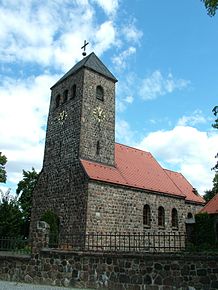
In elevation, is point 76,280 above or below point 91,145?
below

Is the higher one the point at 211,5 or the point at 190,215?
the point at 211,5

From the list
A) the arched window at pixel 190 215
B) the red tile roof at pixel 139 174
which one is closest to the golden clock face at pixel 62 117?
the red tile roof at pixel 139 174

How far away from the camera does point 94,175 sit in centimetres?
2130

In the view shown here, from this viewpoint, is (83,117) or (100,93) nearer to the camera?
(83,117)

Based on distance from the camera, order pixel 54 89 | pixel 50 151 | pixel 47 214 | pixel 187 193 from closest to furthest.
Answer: pixel 47 214 < pixel 50 151 < pixel 54 89 < pixel 187 193

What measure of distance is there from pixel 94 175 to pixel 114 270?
996 centimetres

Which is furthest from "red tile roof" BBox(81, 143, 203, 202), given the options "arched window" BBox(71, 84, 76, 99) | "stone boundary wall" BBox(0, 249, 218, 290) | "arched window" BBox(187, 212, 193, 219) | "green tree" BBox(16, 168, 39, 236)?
"green tree" BBox(16, 168, 39, 236)

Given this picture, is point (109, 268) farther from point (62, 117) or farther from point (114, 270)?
point (62, 117)

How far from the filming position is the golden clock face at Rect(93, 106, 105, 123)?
24516mm

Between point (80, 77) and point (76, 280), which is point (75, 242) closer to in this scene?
point (76, 280)

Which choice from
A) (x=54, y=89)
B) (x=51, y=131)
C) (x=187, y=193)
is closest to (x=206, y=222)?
(x=187, y=193)

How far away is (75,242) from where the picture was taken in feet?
66.0

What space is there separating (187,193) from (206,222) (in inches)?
261

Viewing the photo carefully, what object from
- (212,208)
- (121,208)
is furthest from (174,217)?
(121,208)
